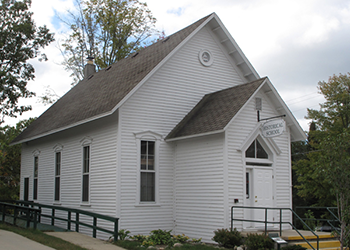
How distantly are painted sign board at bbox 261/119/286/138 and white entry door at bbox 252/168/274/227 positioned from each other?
1419 mm

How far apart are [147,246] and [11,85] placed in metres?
16.6

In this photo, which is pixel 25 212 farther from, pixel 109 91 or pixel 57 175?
pixel 109 91

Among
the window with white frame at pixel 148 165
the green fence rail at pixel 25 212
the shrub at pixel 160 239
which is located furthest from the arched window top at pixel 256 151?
the green fence rail at pixel 25 212

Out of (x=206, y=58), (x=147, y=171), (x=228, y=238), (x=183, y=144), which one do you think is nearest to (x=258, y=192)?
(x=228, y=238)

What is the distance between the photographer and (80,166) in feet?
56.6

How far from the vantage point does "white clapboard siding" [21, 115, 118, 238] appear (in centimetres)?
1496

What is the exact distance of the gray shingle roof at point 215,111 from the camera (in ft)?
45.8

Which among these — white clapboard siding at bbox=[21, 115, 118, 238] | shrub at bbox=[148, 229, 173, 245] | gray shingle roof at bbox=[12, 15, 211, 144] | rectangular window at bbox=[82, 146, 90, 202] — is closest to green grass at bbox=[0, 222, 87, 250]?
white clapboard siding at bbox=[21, 115, 118, 238]

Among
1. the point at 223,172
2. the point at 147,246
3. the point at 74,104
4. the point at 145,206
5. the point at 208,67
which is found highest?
the point at 208,67

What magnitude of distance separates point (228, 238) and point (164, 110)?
5719 millimetres

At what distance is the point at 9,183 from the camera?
33.9 meters

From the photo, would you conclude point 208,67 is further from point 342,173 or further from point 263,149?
point 342,173

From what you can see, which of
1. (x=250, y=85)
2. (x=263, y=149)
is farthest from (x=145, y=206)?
(x=250, y=85)

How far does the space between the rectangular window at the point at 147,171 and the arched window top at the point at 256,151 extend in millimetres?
3573
